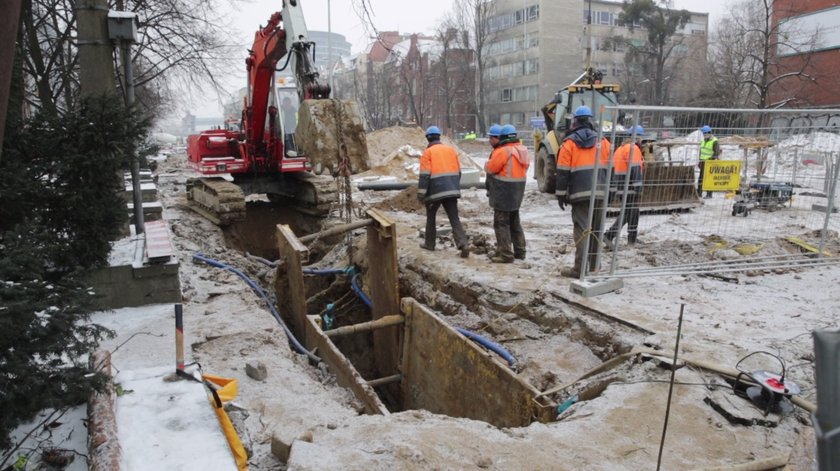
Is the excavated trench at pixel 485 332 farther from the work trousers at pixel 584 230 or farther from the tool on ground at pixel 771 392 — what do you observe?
the tool on ground at pixel 771 392

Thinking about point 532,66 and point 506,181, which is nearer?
point 506,181

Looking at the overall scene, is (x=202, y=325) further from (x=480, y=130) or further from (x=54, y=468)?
(x=480, y=130)

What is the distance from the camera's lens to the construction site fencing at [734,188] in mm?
6715

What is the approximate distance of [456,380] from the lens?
19.1ft

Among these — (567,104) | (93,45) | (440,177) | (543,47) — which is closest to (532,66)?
(543,47)

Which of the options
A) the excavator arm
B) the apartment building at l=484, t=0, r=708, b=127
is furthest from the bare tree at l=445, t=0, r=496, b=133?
the excavator arm

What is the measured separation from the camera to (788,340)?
4.97m

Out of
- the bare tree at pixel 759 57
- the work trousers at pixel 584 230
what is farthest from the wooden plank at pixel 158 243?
the bare tree at pixel 759 57

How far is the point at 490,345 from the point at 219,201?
6.63 meters

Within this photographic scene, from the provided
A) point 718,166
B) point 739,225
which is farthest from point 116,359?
point 739,225

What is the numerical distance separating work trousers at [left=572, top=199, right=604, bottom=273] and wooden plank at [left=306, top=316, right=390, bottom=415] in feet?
9.17

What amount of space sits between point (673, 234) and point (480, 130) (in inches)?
1611

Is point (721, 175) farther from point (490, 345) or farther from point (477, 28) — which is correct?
point (477, 28)

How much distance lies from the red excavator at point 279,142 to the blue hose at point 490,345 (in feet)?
8.76
